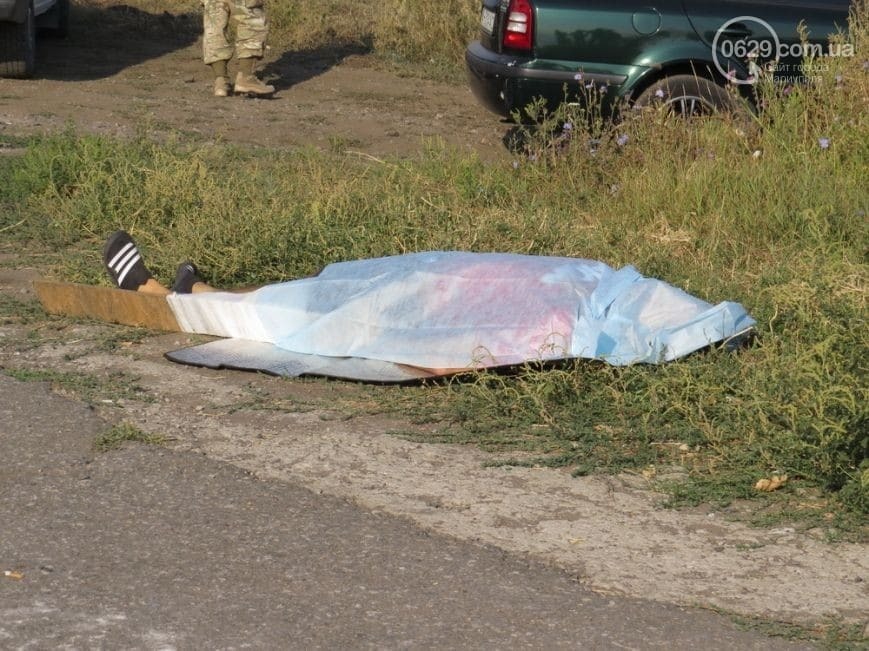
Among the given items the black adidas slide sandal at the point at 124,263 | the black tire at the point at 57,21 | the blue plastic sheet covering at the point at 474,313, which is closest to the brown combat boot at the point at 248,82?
the black tire at the point at 57,21

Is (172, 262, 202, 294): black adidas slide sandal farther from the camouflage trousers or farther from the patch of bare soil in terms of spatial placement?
the camouflage trousers

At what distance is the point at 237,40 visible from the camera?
469 inches

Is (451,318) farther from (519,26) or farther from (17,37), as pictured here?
(17,37)

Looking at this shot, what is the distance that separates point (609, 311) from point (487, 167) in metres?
3.08

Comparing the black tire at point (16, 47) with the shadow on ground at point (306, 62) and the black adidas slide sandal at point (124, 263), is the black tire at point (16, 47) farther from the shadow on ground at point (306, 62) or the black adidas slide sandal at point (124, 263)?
the black adidas slide sandal at point (124, 263)

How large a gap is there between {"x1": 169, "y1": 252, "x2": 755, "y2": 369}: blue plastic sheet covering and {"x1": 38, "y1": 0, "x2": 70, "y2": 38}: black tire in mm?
9357

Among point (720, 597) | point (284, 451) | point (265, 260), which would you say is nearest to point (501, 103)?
point (265, 260)

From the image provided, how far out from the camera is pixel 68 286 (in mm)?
5855

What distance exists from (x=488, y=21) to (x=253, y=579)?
632 cm

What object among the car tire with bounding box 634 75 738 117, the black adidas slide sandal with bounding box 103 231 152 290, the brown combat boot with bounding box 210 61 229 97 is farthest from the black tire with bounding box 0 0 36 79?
the black adidas slide sandal with bounding box 103 231 152 290

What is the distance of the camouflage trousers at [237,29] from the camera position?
1181 cm

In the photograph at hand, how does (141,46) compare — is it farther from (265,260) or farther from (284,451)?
(284,451)

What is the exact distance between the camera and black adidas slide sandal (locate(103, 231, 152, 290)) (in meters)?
5.93

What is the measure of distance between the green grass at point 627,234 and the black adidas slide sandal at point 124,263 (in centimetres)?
38
